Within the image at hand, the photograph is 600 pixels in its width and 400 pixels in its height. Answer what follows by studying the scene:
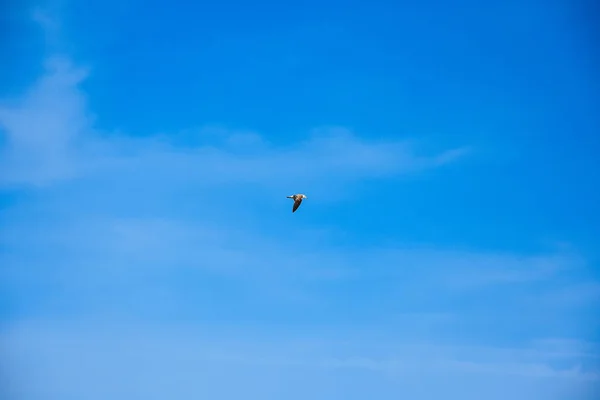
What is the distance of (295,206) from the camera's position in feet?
269
